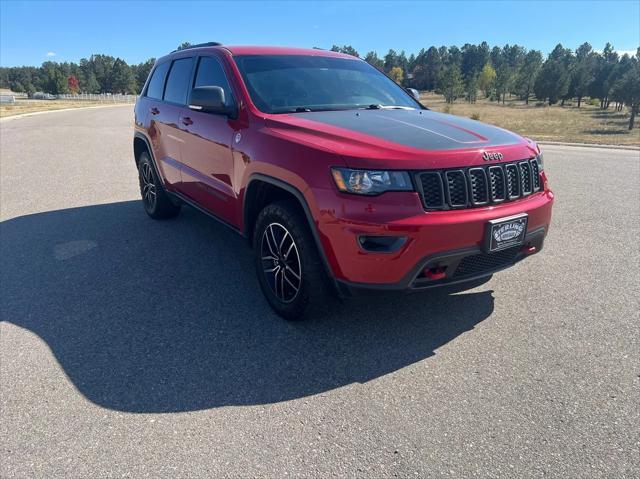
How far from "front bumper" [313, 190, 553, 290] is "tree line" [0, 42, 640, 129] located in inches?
1693

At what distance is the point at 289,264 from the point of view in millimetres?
3453

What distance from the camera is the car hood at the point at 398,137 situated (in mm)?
2883

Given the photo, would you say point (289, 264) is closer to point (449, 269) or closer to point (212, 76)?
point (449, 269)

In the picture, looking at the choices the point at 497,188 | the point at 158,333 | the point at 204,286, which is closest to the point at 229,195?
the point at 204,286

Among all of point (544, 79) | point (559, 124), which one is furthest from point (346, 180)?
point (544, 79)

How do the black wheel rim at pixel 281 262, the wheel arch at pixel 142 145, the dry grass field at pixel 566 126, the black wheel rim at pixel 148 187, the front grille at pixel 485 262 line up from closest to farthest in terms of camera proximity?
the front grille at pixel 485 262, the black wheel rim at pixel 281 262, the wheel arch at pixel 142 145, the black wheel rim at pixel 148 187, the dry grass field at pixel 566 126

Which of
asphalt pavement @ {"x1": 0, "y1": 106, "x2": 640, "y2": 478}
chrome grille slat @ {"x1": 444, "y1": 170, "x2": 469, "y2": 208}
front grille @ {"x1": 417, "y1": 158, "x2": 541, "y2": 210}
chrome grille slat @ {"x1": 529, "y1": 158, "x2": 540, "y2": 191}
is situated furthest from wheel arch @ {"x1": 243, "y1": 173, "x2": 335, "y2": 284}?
chrome grille slat @ {"x1": 529, "y1": 158, "x2": 540, "y2": 191}

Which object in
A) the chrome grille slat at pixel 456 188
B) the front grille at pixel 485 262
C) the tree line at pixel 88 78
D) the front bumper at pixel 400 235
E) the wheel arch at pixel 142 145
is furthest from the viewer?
the tree line at pixel 88 78

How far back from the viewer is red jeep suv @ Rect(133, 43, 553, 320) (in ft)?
9.32

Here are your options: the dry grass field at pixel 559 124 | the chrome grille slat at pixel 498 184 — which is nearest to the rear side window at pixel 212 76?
the chrome grille slat at pixel 498 184

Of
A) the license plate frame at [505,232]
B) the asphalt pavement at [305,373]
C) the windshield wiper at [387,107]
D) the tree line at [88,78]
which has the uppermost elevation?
the tree line at [88,78]

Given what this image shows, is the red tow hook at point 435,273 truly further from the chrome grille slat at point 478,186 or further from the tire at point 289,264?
the tire at point 289,264

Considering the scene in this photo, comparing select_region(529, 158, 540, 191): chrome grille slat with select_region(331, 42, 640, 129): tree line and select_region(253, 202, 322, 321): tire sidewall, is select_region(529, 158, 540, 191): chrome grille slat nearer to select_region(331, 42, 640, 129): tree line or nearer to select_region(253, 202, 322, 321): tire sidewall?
select_region(253, 202, 322, 321): tire sidewall

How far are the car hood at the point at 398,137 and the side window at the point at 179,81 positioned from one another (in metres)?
1.90
